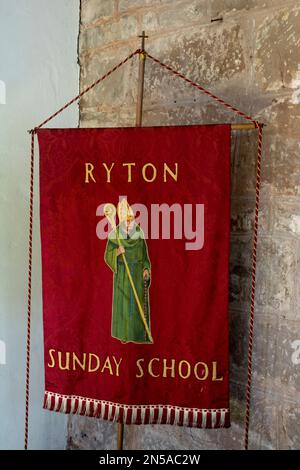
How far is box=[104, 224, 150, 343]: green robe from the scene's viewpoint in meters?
1.69

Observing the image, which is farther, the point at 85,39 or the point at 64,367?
the point at 85,39

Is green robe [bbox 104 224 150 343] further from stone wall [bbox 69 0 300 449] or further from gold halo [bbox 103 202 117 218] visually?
stone wall [bbox 69 0 300 449]

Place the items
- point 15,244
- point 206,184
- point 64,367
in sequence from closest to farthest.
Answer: point 206,184
point 64,367
point 15,244

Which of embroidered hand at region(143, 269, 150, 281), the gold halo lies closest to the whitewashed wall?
the gold halo

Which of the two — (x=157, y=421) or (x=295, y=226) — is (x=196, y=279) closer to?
(x=295, y=226)

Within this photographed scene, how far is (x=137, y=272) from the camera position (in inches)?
66.4

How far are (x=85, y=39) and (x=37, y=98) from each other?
1.23 ft

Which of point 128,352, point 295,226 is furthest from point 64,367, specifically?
point 295,226

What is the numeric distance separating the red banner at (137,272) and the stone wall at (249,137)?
0.23m

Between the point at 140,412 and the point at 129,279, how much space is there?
18.1 inches

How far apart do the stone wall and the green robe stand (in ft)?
1.30

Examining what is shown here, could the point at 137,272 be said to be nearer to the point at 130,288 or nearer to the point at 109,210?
the point at 130,288

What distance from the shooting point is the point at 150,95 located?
2.07 meters

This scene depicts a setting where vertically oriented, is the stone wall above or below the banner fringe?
above
